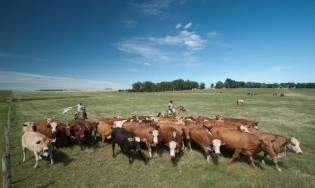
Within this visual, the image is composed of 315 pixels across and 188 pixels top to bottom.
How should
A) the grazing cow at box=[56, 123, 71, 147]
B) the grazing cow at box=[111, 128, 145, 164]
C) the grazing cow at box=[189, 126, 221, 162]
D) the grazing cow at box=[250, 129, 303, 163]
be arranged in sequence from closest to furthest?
the grazing cow at box=[250, 129, 303, 163], the grazing cow at box=[111, 128, 145, 164], the grazing cow at box=[189, 126, 221, 162], the grazing cow at box=[56, 123, 71, 147]

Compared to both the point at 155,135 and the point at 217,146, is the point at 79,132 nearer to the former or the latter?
the point at 155,135

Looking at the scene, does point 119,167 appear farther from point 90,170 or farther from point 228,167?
point 228,167

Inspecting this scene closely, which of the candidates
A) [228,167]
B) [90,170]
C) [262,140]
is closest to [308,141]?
[262,140]

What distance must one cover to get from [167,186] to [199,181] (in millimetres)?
1460

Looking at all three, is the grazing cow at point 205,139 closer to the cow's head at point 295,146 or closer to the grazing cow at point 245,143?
the grazing cow at point 245,143

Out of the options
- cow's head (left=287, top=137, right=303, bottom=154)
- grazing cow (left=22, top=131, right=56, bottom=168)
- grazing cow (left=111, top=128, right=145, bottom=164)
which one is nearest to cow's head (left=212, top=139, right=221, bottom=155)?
grazing cow (left=111, top=128, right=145, bottom=164)

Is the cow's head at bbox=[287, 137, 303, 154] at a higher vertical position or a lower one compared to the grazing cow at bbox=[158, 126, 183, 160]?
lower

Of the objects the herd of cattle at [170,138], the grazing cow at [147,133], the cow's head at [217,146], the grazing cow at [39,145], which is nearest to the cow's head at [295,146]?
the herd of cattle at [170,138]

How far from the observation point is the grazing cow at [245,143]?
10914 millimetres

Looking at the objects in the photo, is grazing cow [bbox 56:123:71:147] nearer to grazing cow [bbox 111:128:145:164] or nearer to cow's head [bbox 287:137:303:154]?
grazing cow [bbox 111:128:145:164]

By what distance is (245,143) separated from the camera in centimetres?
1120

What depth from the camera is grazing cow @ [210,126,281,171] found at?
1091cm

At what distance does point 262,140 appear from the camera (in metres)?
10.9

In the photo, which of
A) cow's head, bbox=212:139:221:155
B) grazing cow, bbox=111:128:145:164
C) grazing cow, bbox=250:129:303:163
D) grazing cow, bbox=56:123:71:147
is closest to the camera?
cow's head, bbox=212:139:221:155
